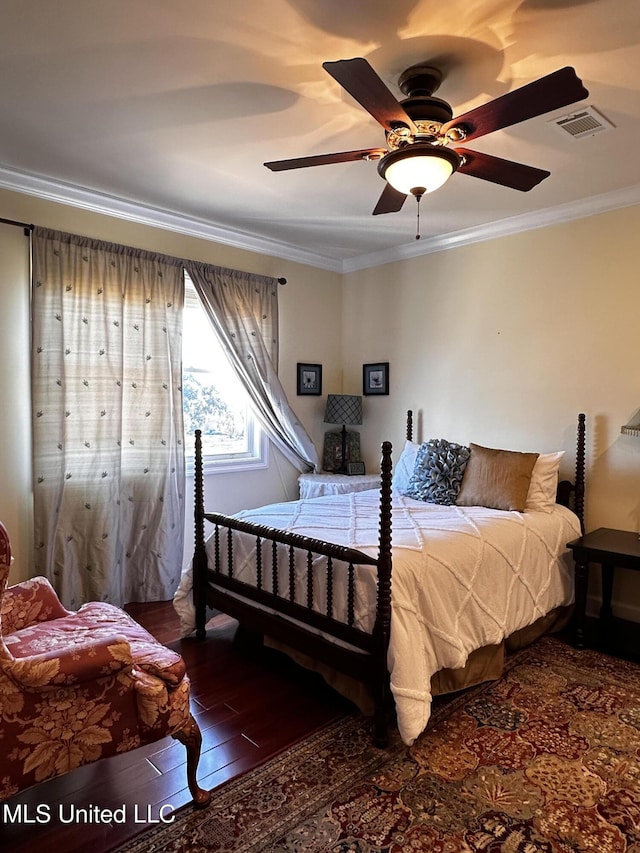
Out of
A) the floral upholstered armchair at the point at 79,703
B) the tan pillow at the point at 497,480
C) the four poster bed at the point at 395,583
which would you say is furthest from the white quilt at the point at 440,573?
the floral upholstered armchair at the point at 79,703

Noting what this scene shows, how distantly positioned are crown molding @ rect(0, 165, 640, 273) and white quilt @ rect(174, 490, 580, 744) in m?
1.92

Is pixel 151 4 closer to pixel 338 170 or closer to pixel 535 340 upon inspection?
pixel 338 170

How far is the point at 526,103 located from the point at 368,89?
502 mm

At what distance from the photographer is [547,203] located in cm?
340

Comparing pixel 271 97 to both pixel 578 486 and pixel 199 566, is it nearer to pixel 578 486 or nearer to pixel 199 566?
pixel 199 566

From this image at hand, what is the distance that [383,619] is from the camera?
6.82ft

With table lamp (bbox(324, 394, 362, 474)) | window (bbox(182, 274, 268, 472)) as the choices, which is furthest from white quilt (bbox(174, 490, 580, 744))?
table lamp (bbox(324, 394, 362, 474))

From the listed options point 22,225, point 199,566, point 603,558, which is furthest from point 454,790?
point 22,225

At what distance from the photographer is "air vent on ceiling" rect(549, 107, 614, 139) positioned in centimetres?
231

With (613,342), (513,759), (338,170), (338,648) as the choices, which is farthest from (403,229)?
(513,759)

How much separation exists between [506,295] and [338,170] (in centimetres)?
160

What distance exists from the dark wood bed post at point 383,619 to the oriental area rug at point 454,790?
13cm

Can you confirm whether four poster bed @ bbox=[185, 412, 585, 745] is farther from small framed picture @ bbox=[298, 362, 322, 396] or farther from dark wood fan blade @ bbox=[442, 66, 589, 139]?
small framed picture @ bbox=[298, 362, 322, 396]

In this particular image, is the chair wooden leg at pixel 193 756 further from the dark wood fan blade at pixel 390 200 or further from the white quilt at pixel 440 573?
the dark wood fan blade at pixel 390 200
